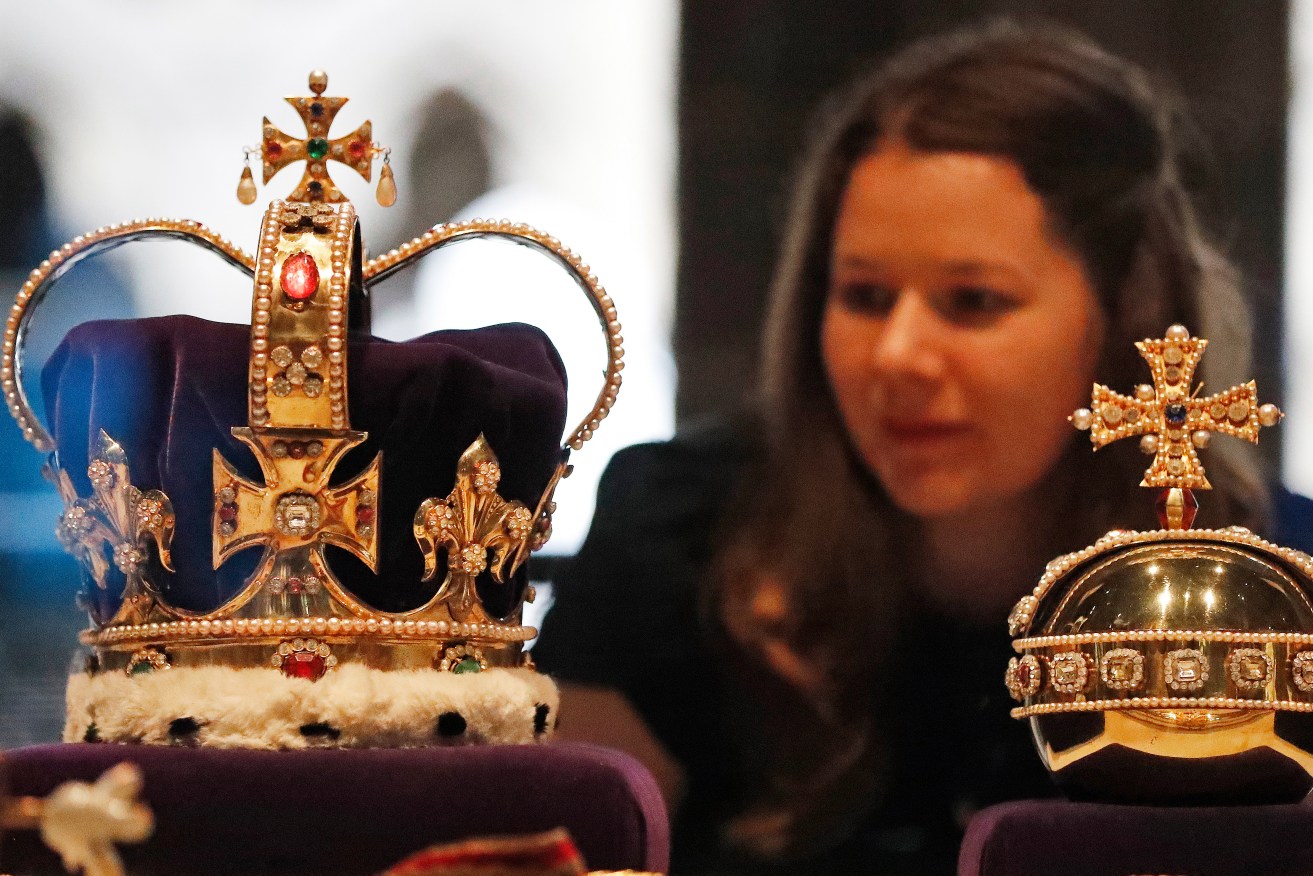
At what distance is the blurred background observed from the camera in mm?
1598

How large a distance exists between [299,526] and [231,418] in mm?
87

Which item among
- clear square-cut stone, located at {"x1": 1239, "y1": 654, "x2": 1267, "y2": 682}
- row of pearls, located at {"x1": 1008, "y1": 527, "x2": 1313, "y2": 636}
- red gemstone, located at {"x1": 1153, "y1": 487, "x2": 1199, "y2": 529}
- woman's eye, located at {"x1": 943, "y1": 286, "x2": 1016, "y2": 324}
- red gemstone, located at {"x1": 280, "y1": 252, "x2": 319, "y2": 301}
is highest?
woman's eye, located at {"x1": 943, "y1": 286, "x2": 1016, "y2": 324}

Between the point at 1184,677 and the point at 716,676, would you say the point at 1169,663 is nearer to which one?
the point at 1184,677

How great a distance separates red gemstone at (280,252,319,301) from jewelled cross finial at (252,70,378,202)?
0.13 m

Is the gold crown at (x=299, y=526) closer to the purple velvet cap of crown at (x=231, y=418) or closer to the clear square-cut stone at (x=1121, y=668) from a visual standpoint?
the purple velvet cap of crown at (x=231, y=418)

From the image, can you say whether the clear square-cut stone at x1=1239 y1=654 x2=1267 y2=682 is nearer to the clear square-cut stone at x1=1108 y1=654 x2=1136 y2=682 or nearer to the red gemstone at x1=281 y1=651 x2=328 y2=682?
the clear square-cut stone at x1=1108 y1=654 x2=1136 y2=682

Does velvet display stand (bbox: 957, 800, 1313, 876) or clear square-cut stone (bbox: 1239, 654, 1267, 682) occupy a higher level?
clear square-cut stone (bbox: 1239, 654, 1267, 682)

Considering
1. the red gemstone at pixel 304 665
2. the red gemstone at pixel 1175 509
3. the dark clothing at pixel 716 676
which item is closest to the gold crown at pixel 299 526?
the red gemstone at pixel 304 665

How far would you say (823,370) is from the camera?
162 centimetres

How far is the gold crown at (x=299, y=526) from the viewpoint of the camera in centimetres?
115

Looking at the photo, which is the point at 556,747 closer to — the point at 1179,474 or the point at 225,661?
the point at 225,661

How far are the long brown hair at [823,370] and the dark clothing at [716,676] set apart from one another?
0.02 m

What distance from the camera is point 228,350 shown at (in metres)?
1.17

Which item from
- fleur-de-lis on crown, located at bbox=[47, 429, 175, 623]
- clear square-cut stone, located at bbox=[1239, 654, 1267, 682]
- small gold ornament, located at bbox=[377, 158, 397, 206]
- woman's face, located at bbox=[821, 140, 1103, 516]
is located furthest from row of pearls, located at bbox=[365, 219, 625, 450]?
clear square-cut stone, located at bbox=[1239, 654, 1267, 682]
